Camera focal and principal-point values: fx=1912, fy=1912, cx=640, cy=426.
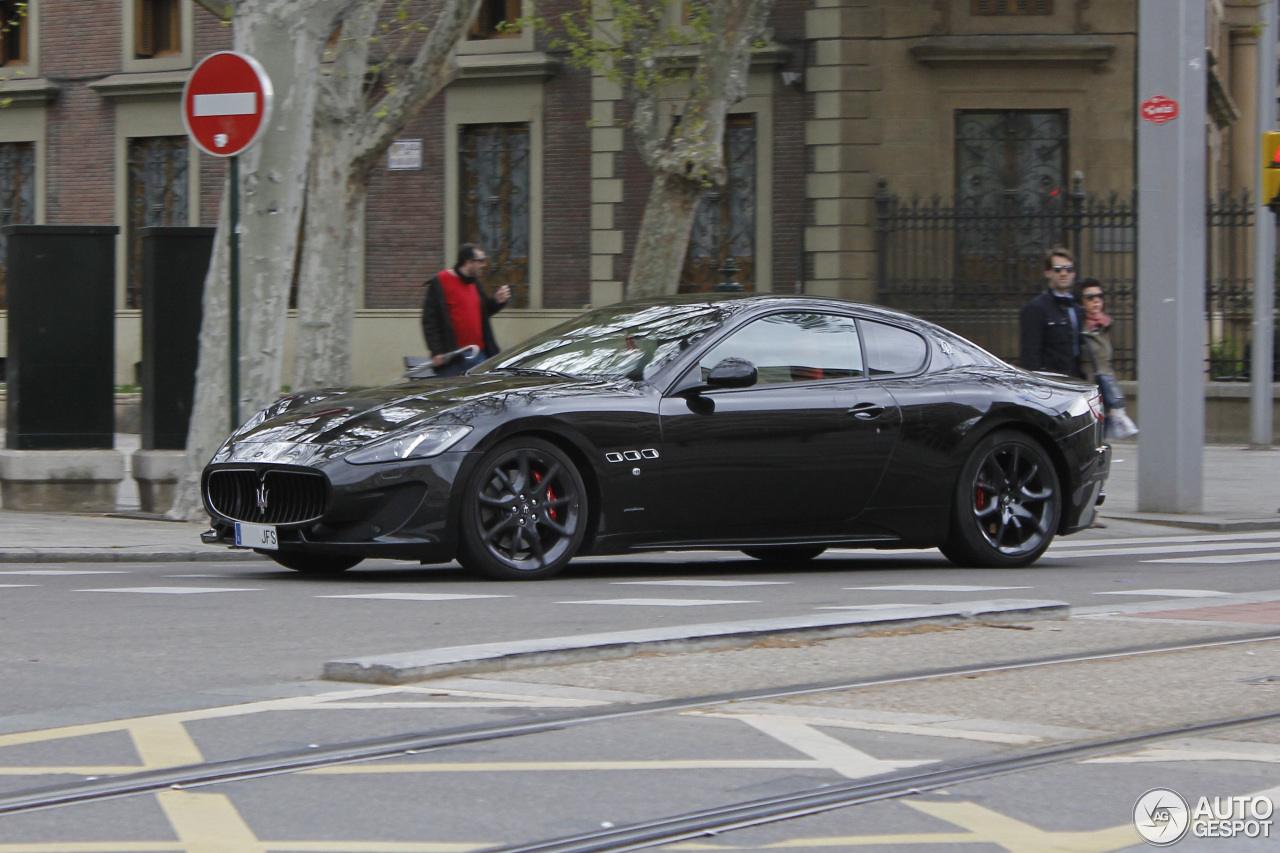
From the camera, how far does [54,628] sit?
24.0 ft

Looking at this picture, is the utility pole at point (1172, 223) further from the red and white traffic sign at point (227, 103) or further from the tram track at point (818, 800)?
the tram track at point (818, 800)

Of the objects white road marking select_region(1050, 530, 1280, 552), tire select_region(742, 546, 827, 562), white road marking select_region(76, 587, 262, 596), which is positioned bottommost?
white road marking select_region(1050, 530, 1280, 552)

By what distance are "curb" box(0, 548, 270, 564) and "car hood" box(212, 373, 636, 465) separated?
169 cm

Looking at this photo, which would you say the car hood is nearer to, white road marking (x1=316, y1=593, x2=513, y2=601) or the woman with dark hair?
white road marking (x1=316, y1=593, x2=513, y2=601)

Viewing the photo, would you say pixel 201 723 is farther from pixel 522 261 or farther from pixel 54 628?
pixel 522 261

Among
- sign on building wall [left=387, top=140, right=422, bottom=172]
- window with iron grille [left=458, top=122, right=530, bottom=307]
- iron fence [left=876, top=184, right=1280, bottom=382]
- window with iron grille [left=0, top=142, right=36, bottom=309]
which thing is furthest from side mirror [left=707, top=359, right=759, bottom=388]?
window with iron grille [left=0, top=142, right=36, bottom=309]

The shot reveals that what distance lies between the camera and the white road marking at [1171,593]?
9.03m

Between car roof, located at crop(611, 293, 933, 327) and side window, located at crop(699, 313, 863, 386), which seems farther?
car roof, located at crop(611, 293, 933, 327)

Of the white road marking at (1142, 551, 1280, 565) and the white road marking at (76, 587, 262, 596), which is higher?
the white road marking at (76, 587, 262, 596)

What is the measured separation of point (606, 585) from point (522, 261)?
18059 millimetres

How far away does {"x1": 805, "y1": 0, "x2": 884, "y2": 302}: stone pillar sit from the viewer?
966 inches

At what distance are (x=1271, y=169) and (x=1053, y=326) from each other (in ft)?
9.51

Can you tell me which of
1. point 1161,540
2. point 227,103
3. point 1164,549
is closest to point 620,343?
point 227,103

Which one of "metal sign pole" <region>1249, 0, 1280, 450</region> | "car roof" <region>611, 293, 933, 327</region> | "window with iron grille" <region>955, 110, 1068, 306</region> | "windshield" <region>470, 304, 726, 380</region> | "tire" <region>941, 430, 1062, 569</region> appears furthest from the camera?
A: "window with iron grille" <region>955, 110, 1068, 306</region>
